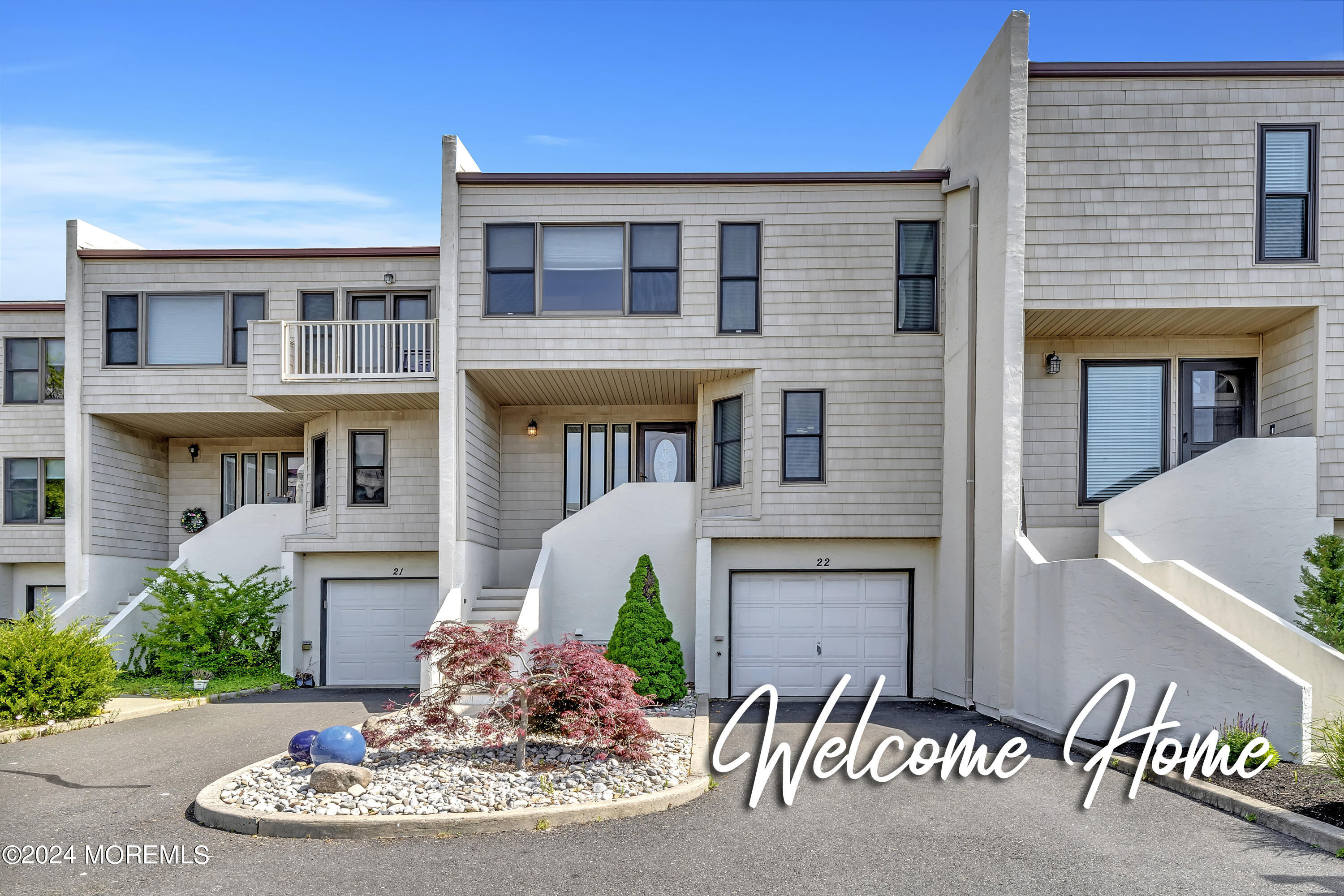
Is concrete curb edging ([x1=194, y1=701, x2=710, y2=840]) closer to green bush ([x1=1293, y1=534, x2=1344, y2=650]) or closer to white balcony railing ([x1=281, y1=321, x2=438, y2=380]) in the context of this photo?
green bush ([x1=1293, y1=534, x2=1344, y2=650])

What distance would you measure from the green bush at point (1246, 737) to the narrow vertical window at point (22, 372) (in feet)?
63.8

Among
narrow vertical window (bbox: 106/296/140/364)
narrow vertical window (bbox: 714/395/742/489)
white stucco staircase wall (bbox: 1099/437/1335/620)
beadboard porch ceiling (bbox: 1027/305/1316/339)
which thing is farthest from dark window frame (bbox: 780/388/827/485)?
narrow vertical window (bbox: 106/296/140/364)

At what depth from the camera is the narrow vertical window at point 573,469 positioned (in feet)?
55.0

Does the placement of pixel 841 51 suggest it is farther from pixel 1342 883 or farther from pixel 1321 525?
pixel 1342 883

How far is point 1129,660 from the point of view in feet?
33.0

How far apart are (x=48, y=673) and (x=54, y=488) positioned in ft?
25.2

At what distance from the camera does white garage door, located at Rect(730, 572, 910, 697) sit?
48.1 feet

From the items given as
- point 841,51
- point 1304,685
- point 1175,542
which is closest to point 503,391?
point 841,51

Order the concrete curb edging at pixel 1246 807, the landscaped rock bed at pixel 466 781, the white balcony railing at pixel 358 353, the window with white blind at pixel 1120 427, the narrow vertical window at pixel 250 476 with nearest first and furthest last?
the concrete curb edging at pixel 1246 807
the landscaped rock bed at pixel 466 781
the window with white blind at pixel 1120 427
the white balcony railing at pixel 358 353
the narrow vertical window at pixel 250 476

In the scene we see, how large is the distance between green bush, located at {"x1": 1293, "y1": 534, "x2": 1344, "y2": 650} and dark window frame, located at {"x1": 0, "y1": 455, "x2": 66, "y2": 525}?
779 inches

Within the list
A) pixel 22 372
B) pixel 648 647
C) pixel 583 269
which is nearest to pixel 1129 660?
pixel 648 647

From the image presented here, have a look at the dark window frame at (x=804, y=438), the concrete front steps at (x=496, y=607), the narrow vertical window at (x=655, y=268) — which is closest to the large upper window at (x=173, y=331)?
the concrete front steps at (x=496, y=607)

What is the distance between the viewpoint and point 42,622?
39.4 feet

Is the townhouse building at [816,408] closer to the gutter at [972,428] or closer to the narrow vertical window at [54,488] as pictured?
the gutter at [972,428]
